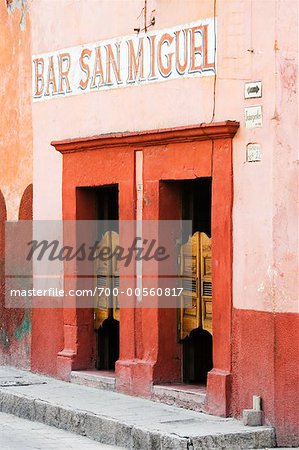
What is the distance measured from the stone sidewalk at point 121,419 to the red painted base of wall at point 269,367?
0.18 meters

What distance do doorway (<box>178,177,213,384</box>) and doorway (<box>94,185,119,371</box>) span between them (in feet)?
4.57

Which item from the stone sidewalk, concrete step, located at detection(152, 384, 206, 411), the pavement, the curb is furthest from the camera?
concrete step, located at detection(152, 384, 206, 411)

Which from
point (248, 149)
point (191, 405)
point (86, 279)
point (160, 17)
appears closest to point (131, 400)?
point (191, 405)

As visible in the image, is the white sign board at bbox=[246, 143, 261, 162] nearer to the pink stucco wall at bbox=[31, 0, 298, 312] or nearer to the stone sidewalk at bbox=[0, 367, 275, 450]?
the pink stucco wall at bbox=[31, 0, 298, 312]

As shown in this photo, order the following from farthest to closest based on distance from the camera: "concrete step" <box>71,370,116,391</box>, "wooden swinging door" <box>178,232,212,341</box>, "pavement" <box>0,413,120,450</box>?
"concrete step" <box>71,370,116,391</box>
"wooden swinging door" <box>178,232,212,341</box>
"pavement" <box>0,413,120,450</box>

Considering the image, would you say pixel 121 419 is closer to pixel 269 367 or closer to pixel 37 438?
pixel 37 438

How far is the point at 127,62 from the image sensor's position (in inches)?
527

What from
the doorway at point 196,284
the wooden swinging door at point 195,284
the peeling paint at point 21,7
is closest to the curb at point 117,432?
the doorway at point 196,284

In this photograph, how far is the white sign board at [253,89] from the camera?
11367mm

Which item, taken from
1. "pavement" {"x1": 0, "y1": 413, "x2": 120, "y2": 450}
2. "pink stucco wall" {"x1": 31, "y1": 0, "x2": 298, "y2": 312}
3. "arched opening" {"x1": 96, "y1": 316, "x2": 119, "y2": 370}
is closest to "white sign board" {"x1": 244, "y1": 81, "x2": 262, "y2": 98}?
"pink stucco wall" {"x1": 31, "y1": 0, "x2": 298, "y2": 312}

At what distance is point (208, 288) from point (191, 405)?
113 centimetres

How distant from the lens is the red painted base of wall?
10914mm

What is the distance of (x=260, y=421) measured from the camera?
11.2m

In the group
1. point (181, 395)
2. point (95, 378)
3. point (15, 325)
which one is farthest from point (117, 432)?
point (15, 325)
